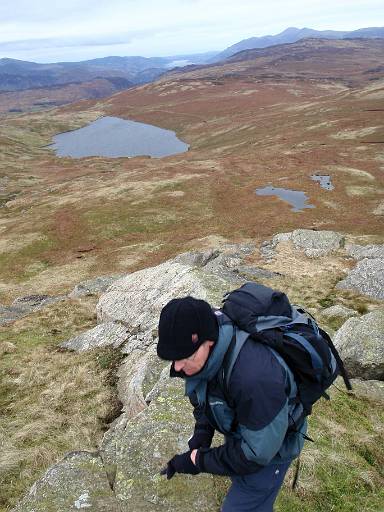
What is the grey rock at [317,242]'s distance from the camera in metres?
37.5

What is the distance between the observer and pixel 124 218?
62.4m

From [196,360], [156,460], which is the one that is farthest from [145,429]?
[196,360]

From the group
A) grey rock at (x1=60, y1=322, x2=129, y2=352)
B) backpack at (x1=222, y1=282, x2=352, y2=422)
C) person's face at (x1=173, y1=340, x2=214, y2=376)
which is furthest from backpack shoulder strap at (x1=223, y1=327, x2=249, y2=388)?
grey rock at (x1=60, y1=322, x2=129, y2=352)

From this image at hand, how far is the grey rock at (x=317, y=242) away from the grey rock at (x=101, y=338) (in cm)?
2199

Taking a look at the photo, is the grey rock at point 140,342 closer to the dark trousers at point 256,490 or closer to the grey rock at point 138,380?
the grey rock at point 138,380

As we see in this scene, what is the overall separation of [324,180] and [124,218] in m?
36.2

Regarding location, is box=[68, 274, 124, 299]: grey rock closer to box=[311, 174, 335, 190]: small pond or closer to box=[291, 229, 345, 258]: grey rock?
box=[291, 229, 345, 258]: grey rock

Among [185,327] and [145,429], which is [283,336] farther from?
[145,429]

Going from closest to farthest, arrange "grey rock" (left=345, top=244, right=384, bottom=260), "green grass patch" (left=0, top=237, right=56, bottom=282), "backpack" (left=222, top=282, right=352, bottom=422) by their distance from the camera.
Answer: "backpack" (left=222, top=282, right=352, bottom=422) → "grey rock" (left=345, top=244, right=384, bottom=260) → "green grass patch" (left=0, top=237, right=56, bottom=282)

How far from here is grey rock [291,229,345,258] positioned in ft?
123

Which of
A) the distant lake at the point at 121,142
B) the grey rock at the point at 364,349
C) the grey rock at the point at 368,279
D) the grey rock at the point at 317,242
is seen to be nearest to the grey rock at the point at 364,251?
the grey rock at the point at 317,242

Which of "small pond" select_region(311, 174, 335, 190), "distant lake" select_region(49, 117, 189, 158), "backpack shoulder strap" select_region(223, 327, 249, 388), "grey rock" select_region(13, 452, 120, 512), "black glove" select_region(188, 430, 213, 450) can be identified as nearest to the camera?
"backpack shoulder strap" select_region(223, 327, 249, 388)

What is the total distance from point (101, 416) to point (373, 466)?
321 inches

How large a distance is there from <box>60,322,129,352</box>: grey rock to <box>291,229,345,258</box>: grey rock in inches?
866
